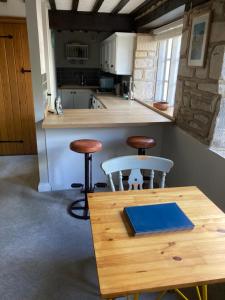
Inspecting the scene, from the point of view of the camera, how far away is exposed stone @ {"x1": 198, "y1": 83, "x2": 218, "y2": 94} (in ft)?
6.55

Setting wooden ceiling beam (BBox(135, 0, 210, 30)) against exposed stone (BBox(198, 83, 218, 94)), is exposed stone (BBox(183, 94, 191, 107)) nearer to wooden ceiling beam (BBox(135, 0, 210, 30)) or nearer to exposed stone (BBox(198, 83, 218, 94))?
exposed stone (BBox(198, 83, 218, 94))

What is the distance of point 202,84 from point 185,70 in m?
0.39

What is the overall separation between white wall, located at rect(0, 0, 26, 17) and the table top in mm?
3221

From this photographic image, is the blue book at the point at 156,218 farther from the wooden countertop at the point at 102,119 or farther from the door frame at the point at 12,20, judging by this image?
the door frame at the point at 12,20

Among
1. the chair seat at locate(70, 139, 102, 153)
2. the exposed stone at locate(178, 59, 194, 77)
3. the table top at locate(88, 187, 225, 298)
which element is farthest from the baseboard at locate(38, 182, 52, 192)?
the exposed stone at locate(178, 59, 194, 77)

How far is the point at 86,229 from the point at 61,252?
1.19 ft

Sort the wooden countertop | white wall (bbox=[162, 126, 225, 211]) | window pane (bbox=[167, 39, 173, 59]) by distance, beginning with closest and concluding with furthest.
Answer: white wall (bbox=[162, 126, 225, 211])
the wooden countertop
window pane (bbox=[167, 39, 173, 59])

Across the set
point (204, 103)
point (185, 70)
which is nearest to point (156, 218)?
point (204, 103)

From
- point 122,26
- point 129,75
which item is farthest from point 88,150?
point 122,26

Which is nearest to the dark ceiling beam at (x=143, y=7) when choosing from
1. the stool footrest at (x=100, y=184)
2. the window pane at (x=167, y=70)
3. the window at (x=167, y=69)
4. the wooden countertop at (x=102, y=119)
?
the window at (x=167, y=69)

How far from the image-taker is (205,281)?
897 mm

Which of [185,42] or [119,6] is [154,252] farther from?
[119,6]

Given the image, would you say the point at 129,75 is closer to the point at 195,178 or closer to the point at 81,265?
the point at 195,178

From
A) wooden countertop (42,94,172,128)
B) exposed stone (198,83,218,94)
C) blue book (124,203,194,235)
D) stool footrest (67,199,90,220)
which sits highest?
exposed stone (198,83,218,94)
